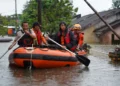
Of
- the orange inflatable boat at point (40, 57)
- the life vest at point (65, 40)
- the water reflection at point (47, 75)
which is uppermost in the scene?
the life vest at point (65, 40)

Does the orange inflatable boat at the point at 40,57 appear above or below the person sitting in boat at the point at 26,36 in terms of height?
below

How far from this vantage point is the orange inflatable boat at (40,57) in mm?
13422

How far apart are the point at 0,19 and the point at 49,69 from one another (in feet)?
250

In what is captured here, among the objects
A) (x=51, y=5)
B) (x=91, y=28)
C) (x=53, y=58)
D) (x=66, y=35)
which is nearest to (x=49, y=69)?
(x=53, y=58)

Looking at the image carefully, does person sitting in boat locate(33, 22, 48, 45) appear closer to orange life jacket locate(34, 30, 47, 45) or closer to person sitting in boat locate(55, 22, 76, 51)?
orange life jacket locate(34, 30, 47, 45)

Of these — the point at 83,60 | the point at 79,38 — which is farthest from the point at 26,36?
the point at 79,38

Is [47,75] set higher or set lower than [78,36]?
lower

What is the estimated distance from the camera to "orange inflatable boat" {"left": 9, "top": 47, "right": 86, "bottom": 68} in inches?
528

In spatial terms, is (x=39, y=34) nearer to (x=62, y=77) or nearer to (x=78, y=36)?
(x=78, y=36)

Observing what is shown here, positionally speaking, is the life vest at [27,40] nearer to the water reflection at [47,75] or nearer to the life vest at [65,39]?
the water reflection at [47,75]

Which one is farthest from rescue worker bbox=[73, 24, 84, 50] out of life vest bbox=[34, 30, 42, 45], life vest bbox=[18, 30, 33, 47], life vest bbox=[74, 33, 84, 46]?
life vest bbox=[18, 30, 33, 47]

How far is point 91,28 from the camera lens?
5094 centimetres

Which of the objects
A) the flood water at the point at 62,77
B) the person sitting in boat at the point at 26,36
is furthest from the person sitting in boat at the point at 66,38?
the person sitting in boat at the point at 26,36

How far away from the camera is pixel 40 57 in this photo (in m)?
13.4
